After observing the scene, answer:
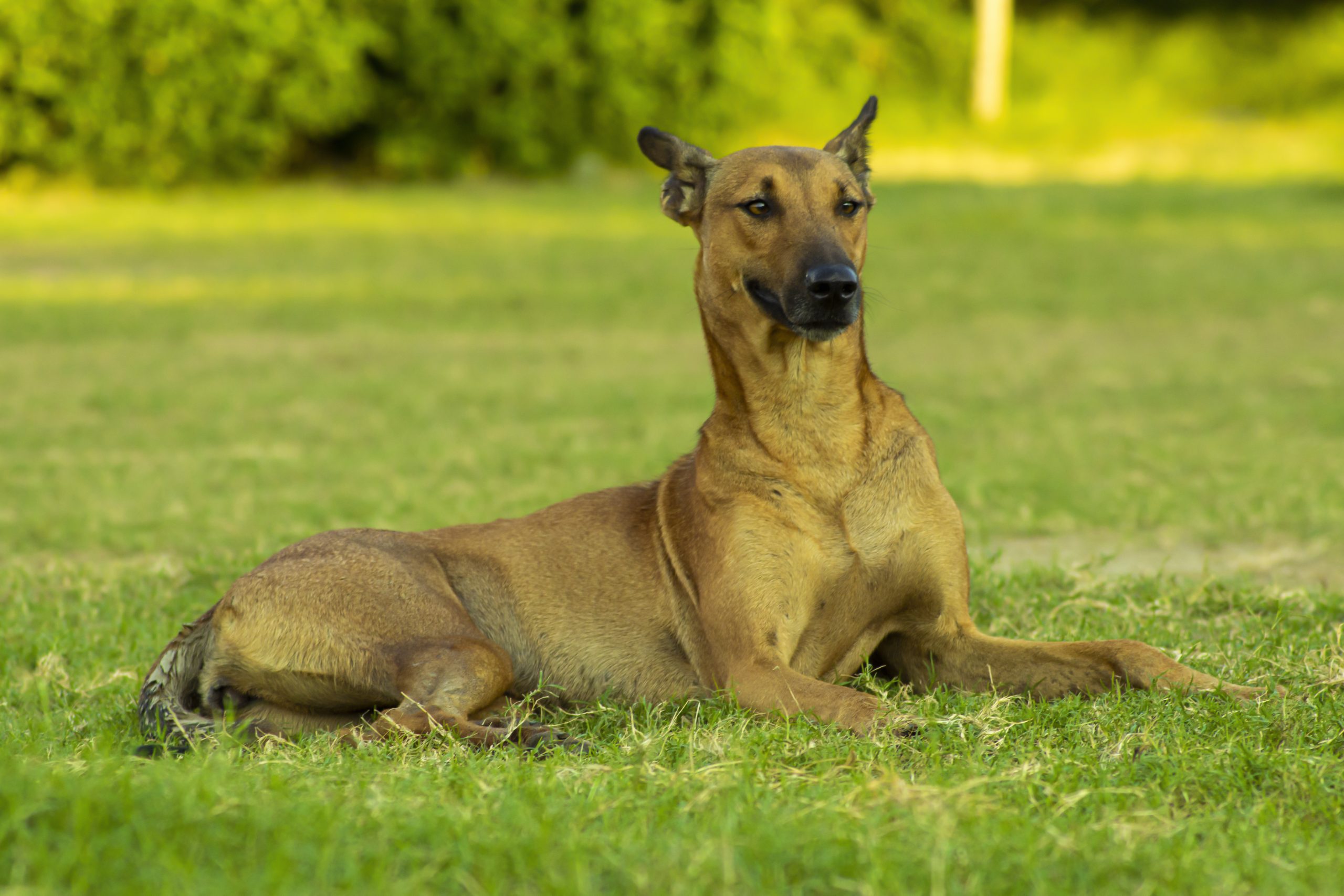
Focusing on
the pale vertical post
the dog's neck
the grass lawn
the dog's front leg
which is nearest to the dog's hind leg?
the grass lawn

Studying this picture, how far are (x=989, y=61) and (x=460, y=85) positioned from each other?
10.2 metres

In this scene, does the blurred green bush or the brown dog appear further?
the blurred green bush

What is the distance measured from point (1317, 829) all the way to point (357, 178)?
25.2 metres

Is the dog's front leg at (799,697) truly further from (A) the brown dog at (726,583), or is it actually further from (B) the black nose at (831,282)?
(B) the black nose at (831,282)

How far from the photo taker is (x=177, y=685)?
442cm

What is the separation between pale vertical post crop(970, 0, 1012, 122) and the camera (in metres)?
28.3

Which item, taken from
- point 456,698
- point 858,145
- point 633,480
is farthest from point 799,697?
point 633,480

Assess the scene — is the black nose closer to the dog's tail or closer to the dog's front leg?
the dog's front leg

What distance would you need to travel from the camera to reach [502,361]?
556 inches

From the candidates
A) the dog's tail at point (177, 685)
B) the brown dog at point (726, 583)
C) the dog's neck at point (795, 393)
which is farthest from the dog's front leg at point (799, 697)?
the dog's tail at point (177, 685)

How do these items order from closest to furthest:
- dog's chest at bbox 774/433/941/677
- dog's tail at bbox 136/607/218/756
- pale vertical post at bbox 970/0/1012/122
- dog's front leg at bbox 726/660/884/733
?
1. dog's front leg at bbox 726/660/884/733
2. dog's tail at bbox 136/607/218/756
3. dog's chest at bbox 774/433/941/677
4. pale vertical post at bbox 970/0/1012/122

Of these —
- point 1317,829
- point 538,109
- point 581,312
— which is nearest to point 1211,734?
point 1317,829

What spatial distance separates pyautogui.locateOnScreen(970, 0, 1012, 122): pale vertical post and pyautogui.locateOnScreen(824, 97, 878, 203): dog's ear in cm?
2446

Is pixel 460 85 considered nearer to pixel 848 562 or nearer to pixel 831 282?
pixel 831 282
